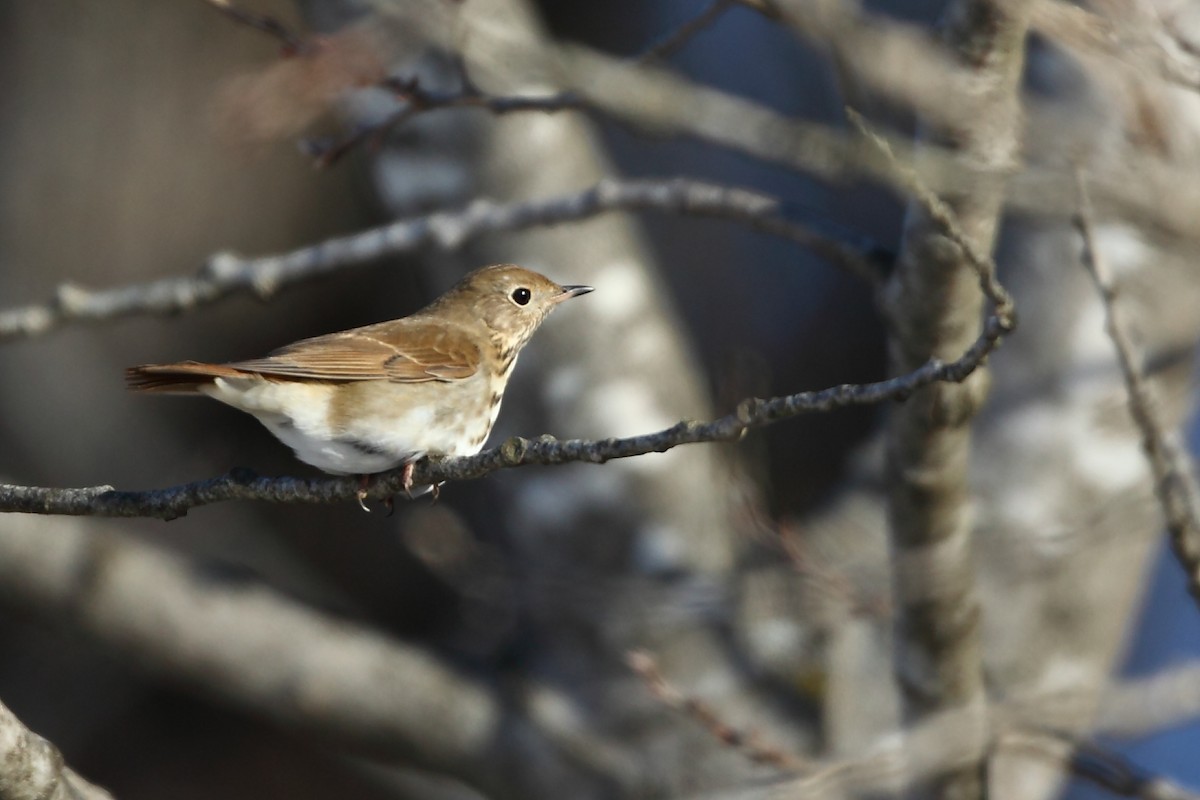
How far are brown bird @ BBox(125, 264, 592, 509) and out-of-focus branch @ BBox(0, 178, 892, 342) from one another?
0.40 meters

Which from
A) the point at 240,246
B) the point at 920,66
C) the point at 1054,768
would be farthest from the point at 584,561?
the point at 920,66

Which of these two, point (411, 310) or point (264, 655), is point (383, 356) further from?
point (411, 310)

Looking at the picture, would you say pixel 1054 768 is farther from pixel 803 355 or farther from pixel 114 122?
pixel 114 122

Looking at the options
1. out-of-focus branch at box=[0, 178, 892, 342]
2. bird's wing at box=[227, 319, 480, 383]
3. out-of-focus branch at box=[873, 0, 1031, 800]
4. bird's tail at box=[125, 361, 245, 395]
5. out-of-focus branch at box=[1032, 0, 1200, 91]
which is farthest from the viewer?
out-of-focus branch at box=[0, 178, 892, 342]

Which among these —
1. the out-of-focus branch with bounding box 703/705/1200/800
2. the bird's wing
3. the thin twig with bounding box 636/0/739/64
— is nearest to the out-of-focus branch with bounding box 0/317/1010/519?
the bird's wing

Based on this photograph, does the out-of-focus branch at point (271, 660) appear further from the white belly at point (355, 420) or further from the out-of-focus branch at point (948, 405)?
the out-of-focus branch at point (948, 405)

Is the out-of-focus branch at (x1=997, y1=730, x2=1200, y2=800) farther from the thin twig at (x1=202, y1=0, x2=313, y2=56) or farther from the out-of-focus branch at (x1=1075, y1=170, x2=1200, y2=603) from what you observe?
the thin twig at (x1=202, y1=0, x2=313, y2=56)

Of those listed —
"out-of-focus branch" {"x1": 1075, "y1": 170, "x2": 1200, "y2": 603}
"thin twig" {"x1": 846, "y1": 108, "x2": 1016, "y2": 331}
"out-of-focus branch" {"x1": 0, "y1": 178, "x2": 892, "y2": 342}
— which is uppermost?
"thin twig" {"x1": 846, "y1": 108, "x2": 1016, "y2": 331}

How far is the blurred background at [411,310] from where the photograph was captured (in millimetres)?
6160

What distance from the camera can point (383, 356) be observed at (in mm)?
4121

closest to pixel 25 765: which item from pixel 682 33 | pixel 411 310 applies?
pixel 682 33

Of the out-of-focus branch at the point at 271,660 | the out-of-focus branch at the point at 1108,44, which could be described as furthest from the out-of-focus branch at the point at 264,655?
the out-of-focus branch at the point at 1108,44

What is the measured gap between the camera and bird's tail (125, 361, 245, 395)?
3232 millimetres

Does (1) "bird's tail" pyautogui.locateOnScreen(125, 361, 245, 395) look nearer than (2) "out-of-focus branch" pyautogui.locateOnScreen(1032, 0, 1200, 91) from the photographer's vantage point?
No
